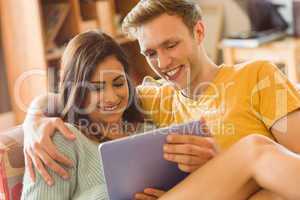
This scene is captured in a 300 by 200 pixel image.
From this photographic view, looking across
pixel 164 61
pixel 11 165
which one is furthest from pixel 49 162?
pixel 164 61

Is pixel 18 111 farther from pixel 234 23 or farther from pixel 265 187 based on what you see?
pixel 265 187

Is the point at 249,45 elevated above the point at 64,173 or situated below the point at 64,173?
above

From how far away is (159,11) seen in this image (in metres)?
1.36

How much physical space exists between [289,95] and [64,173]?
66cm

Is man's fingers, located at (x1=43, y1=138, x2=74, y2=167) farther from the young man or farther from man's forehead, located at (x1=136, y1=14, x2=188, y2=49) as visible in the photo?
man's forehead, located at (x1=136, y1=14, x2=188, y2=49)

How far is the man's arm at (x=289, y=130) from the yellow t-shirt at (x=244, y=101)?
0.02m

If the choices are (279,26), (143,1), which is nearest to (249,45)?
(279,26)

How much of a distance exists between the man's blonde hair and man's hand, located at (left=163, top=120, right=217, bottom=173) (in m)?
0.40

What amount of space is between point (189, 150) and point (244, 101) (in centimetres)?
30

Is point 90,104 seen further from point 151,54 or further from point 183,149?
point 183,149

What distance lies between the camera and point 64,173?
116cm

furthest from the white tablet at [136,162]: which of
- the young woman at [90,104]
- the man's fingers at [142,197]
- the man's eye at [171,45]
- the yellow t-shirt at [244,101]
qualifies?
the man's eye at [171,45]

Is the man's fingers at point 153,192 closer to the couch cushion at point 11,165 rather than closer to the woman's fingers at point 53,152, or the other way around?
the woman's fingers at point 53,152

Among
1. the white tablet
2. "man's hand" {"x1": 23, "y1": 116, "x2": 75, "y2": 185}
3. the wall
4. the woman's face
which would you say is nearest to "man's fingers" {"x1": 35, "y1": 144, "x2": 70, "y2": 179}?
"man's hand" {"x1": 23, "y1": 116, "x2": 75, "y2": 185}
